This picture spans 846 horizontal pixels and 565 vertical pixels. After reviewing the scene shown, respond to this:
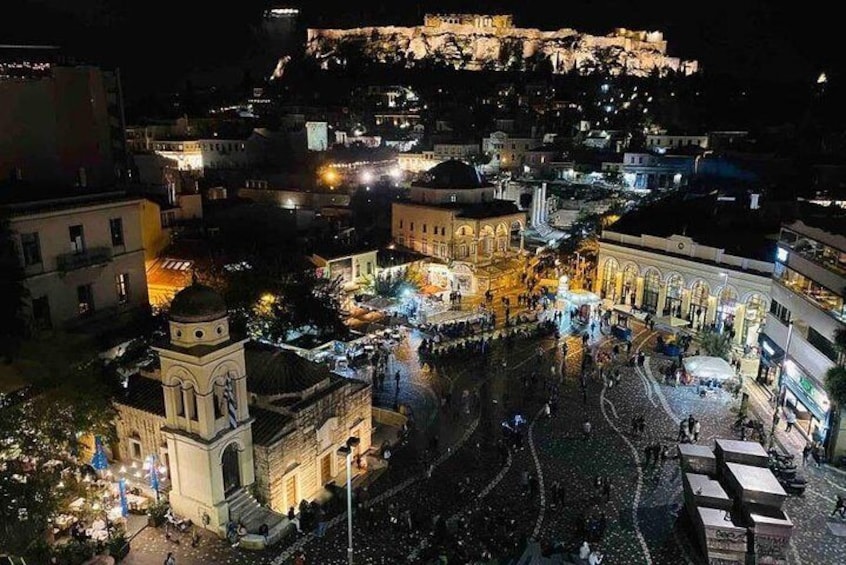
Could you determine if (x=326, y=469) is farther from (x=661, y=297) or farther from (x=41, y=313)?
(x=661, y=297)

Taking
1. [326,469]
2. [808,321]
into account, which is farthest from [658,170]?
[326,469]

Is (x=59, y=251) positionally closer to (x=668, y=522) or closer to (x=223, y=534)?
(x=223, y=534)

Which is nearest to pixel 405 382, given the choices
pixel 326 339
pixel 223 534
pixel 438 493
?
pixel 326 339

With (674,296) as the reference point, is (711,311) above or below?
below

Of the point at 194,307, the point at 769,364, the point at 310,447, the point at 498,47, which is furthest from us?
the point at 498,47

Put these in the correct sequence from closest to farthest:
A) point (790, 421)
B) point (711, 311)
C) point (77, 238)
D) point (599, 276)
A: point (790, 421) → point (77, 238) → point (711, 311) → point (599, 276)

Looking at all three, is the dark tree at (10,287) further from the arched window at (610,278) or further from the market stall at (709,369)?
the arched window at (610,278)

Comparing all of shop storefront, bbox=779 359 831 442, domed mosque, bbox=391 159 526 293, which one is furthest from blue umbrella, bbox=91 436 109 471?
domed mosque, bbox=391 159 526 293
